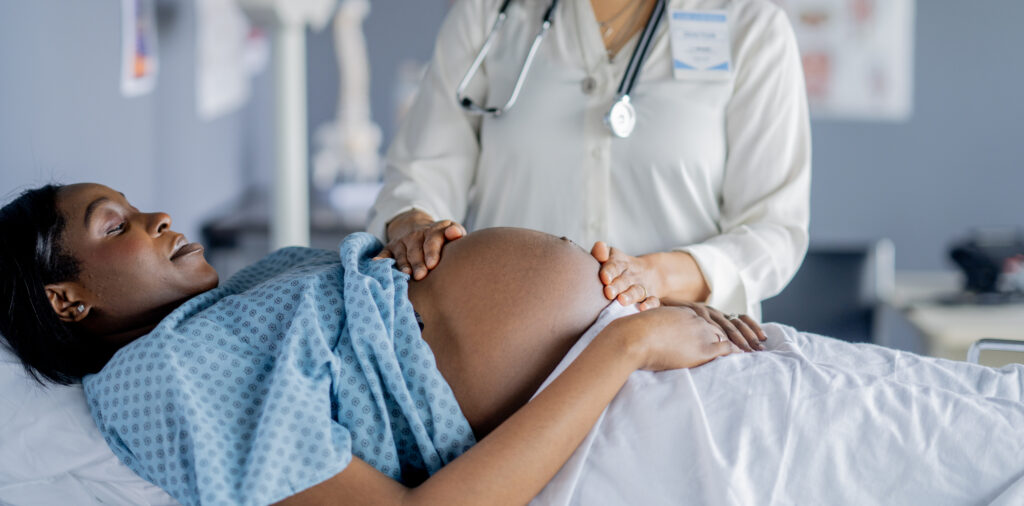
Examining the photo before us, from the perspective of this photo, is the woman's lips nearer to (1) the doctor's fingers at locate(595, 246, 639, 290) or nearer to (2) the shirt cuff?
(1) the doctor's fingers at locate(595, 246, 639, 290)

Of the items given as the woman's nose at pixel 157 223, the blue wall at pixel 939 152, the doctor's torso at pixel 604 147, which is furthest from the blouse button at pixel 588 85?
the blue wall at pixel 939 152

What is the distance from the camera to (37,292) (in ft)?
3.81

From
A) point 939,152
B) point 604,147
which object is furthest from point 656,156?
point 939,152

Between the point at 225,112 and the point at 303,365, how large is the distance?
3201mm

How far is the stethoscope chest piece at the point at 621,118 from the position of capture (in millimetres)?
1498

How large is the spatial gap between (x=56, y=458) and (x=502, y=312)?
61 centimetres

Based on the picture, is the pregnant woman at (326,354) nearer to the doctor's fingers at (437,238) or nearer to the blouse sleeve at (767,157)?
the doctor's fingers at (437,238)

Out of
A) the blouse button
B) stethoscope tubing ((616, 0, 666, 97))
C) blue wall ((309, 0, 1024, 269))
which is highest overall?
stethoscope tubing ((616, 0, 666, 97))

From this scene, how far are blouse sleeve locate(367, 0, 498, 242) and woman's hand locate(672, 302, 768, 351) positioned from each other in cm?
58

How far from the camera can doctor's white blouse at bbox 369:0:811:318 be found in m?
1.54

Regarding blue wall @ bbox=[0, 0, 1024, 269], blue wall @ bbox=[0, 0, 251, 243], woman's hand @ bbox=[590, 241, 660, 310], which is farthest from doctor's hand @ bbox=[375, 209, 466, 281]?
blue wall @ bbox=[0, 0, 1024, 269]

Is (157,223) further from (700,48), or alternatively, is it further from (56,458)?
(700,48)

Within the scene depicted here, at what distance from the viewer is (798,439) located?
41.1 inches

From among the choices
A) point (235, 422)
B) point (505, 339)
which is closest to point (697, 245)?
point (505, 339)
